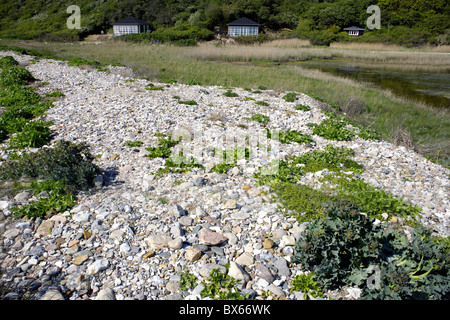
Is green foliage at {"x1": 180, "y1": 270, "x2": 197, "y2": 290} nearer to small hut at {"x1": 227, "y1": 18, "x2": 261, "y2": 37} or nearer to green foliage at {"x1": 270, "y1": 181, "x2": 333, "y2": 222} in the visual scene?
green foliage at {"x1": 270, "y1": 181, "x2": 333, "y2": 222}

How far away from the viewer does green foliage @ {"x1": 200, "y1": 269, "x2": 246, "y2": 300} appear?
3.81 metres

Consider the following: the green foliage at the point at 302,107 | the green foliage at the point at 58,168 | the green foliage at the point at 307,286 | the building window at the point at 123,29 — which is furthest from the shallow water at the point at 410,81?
the building window at the point at 123,29

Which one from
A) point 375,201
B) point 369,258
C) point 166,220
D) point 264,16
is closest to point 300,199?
point 375,201

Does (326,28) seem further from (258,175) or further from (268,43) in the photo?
(258,175)

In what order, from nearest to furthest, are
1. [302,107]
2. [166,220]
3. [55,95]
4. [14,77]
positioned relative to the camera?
[166,220] < [55,95] < [302,107] < [14,77]

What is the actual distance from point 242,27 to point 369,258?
62.4 m

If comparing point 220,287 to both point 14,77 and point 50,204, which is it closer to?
point 50,204

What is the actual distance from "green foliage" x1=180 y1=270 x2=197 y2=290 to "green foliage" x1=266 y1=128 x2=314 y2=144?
588cm

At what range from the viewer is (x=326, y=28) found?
63.5 meters

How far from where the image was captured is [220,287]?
397 cm

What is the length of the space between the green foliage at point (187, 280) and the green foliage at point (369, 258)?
1.50 m

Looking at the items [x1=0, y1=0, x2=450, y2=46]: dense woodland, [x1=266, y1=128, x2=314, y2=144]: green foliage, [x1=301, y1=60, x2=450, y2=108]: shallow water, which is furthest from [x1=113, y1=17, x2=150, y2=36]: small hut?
[x1=266, y1=128, x2=314, y2=144]: green foliage
